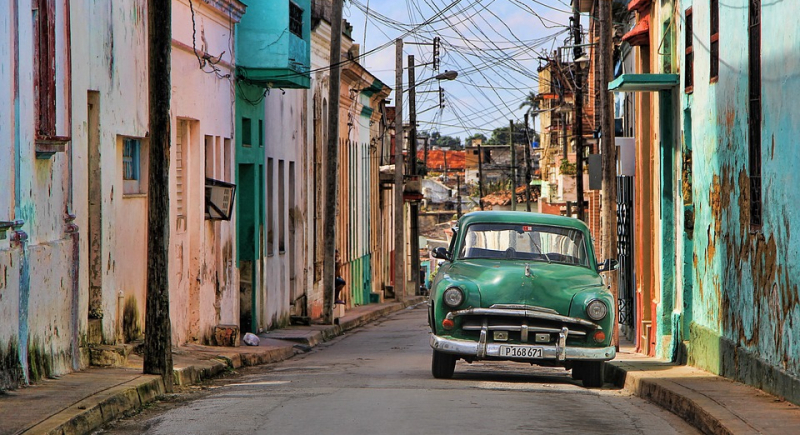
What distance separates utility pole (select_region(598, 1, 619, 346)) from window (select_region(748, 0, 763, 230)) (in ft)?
23.5

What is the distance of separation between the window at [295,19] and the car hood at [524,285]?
37.6ft

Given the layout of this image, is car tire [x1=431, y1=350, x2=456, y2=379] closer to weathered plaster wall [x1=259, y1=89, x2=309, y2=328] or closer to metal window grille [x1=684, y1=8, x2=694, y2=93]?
metal window grille [x1=684, y1=8, x2=694, y2=93]

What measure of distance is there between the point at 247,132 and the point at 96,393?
549 inches

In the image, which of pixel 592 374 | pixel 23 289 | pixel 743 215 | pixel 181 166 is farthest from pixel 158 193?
pixel 181 166

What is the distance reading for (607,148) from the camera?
19703 millimetres

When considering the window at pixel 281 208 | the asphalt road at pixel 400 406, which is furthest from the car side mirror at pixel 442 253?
the window at pixel 281 208

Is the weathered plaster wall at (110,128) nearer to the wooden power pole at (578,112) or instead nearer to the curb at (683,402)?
the curb at (683,402)

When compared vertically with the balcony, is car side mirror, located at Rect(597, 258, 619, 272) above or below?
below

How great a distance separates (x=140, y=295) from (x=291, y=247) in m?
13.8

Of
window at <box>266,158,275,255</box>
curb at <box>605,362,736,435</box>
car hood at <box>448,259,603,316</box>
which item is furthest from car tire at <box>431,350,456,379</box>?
window at <box>266,158,275,255</box>

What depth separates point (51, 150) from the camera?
40.2 feet

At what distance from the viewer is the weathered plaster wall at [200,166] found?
60.6 ft

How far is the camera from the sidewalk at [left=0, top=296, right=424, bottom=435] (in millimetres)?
9172

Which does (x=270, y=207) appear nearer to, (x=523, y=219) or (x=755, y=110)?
(x=523, y=219)
